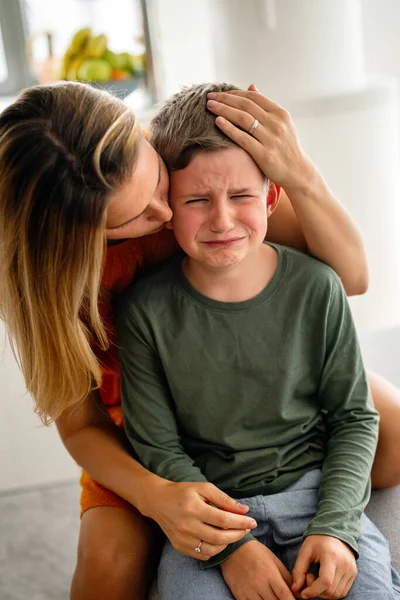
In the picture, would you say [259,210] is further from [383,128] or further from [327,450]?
[383,128]

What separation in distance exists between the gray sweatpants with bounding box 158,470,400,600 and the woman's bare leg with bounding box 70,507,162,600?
7 cm

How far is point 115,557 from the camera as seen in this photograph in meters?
1.12

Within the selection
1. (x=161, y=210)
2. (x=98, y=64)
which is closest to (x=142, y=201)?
(x=161, y=210)

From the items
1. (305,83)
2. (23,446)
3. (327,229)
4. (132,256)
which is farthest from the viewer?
(23,446)

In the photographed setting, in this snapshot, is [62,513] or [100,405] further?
[62,513]

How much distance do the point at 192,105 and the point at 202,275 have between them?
0.24 meters

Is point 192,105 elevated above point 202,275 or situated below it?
above

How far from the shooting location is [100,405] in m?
1.28

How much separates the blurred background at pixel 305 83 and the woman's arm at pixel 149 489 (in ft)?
2.05

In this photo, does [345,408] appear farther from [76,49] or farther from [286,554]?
[76,49]

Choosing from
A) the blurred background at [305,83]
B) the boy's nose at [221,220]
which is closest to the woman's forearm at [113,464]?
the boy's nose at [221,220]

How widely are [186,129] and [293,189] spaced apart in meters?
0.19

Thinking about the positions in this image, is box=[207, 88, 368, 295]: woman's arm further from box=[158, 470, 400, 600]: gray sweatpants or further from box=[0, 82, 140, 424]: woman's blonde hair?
box=[158, 470, 400, 600]: gray sweatpants

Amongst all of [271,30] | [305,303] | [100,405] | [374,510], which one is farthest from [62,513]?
[271,30]
